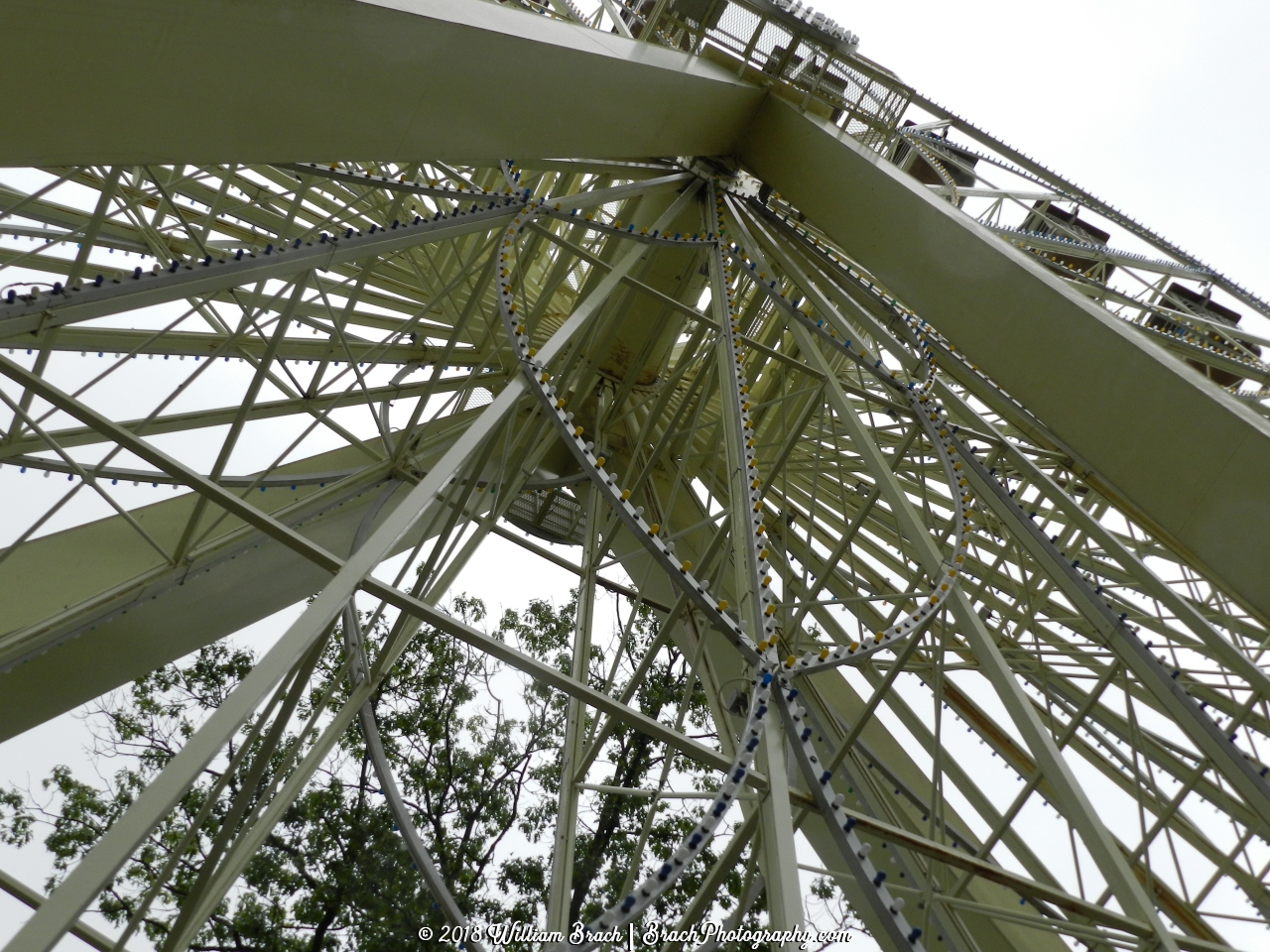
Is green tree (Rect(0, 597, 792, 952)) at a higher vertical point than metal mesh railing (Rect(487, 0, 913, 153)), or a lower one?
lower

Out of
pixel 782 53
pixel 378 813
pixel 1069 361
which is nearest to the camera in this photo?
pixel 1069 361

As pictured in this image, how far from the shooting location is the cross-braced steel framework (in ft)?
22.4

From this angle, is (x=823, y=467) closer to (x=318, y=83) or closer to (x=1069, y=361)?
(x=1069, y=361)

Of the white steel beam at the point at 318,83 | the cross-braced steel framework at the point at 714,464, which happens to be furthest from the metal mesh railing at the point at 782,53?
the white steel beam at the point at 318,83

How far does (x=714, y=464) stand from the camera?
607 inches

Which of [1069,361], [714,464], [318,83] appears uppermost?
[714,464]

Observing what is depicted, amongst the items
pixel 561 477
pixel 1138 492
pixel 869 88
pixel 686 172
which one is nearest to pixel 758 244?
pixel 686 172

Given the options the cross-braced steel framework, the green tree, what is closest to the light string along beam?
the cross-braced steel framework

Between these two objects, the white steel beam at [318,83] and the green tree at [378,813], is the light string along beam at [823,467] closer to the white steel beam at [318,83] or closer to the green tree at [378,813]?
the white steel beam at [318,83]

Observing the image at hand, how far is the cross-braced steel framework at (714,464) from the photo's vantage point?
6.84 m

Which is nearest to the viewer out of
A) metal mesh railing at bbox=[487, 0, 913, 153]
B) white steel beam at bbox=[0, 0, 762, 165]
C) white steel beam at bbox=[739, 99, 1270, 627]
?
white steel beam at bbox=[0, 0, 762, 165]

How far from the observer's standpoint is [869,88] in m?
13.9

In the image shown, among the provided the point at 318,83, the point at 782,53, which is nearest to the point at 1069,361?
the point at 782,53

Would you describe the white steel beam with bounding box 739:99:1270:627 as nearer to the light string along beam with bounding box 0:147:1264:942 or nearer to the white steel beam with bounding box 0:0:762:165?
the light string along beam with bounding box 0:147:1264:942
